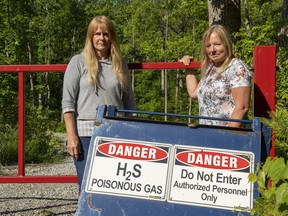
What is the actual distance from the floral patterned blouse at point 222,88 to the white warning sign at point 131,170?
22.2 inches

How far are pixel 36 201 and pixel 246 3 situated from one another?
52.7 ft

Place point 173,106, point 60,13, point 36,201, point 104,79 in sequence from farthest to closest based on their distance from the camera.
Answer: point 60,13
point 173,106
point 36,201
point 104,79

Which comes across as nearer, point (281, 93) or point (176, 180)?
point (176, 180)

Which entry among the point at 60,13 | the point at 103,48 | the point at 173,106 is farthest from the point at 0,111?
the point at 60,13

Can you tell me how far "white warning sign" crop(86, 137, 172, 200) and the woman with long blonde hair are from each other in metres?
0.70

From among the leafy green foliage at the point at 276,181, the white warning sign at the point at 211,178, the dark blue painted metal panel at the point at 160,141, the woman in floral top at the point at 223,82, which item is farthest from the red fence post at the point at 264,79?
the leafy green foliage at the point at 276,181

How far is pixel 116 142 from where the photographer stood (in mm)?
2732

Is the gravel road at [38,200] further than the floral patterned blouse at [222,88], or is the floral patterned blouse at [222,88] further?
the gravel road at [38,200]

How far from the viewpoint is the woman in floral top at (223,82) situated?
2979 mm

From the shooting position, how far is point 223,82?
3.07 metres

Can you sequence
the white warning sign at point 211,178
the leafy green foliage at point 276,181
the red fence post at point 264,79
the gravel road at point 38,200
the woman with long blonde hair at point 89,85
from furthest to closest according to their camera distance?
the gravel road at point 38,200 < the woman with long blonde hair at point 89,85 < the red fence post at point 264,79 < the white warning sign at point 211,178 < the leafy green foliage at point 276,181

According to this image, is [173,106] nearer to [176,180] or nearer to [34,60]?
[34,60]

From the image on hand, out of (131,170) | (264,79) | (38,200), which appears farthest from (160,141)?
(38,200)

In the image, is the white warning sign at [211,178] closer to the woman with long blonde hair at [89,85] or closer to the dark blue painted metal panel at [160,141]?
the dark blue painted metal panel at [160,141]
